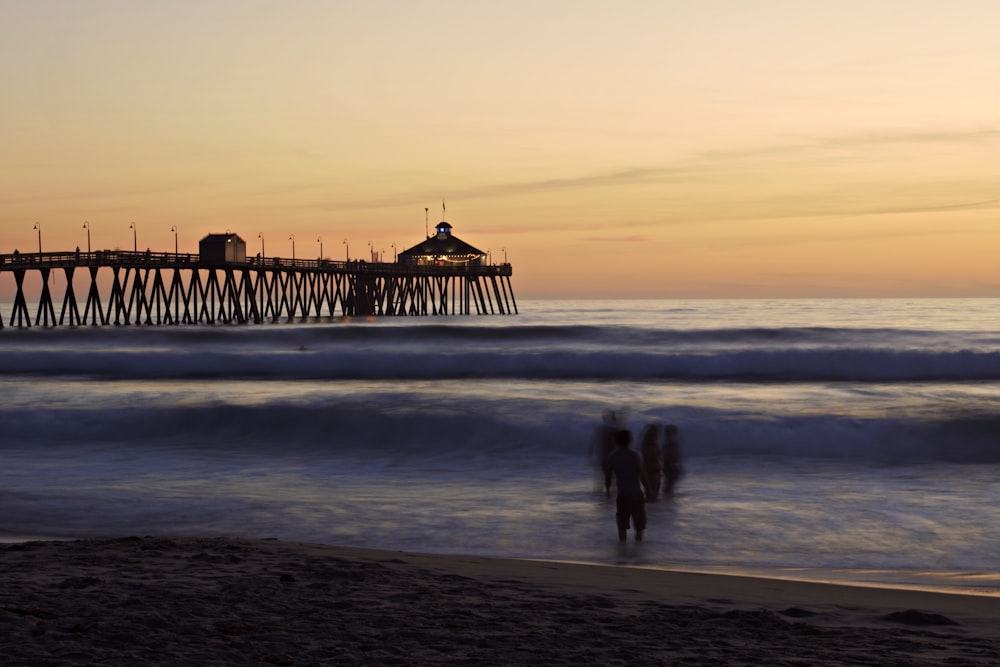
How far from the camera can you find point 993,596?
7039 millimetres

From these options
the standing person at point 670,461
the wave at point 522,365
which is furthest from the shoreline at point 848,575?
the wave at point 522,365

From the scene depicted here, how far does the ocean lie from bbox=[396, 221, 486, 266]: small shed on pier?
50666 mm

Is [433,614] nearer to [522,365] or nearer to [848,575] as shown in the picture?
[848,575]

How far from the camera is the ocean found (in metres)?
9.32

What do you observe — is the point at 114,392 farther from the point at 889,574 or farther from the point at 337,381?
the point at 889,574

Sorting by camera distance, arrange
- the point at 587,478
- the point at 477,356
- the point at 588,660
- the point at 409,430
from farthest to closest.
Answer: the point at 477,356
the point at 409,430
the point at 587,478
the point at 588,660

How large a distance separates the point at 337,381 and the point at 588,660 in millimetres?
30082

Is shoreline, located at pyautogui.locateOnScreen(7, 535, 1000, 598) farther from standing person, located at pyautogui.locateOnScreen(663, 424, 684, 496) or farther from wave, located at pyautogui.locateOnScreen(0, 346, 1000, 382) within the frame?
wave, located at pyautogui.locateOnScreen(0, 346, 1000, 382)

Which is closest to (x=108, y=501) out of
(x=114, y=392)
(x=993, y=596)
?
(x=993, y=596)

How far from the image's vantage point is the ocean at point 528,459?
9.32 m

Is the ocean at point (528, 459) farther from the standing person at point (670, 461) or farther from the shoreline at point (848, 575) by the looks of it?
the standing person at point (670, 461)

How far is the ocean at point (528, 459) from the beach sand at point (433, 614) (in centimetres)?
131

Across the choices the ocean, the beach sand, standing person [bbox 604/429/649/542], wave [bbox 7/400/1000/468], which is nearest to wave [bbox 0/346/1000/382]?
the ocean

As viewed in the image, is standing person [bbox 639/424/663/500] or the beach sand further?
standing person [bbox 639/424/663/500]
